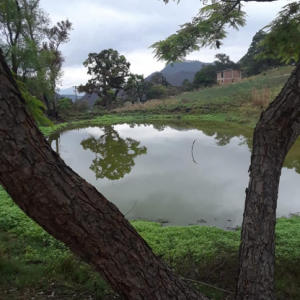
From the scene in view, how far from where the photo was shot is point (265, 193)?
Answer: 5.86ft

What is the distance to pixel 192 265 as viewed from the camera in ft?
9.58

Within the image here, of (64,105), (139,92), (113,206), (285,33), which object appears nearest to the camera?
(113,206)

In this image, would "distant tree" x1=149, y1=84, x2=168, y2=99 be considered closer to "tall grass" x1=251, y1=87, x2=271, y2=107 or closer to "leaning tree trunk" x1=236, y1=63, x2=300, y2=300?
"tall grass" x1=251, y1=87, x2=271, y2=107

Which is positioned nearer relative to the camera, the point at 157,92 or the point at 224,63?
the point at 157,92

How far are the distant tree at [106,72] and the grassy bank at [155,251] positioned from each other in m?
26.3

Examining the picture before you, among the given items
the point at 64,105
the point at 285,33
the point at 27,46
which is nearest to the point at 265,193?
the point at 285,33

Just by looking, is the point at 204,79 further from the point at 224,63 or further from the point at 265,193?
the point at 265,193

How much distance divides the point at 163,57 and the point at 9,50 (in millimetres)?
11790

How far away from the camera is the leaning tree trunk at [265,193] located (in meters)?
1.71

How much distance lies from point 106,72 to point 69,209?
29.4 meters

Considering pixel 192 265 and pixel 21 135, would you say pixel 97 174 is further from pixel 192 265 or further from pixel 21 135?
pixel 21 135

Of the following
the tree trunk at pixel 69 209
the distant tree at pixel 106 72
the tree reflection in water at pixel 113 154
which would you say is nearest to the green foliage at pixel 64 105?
the distant tree at pixel 106 72

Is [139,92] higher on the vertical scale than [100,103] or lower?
higher

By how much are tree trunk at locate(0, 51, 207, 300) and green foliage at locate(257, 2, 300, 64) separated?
10.7 ft
